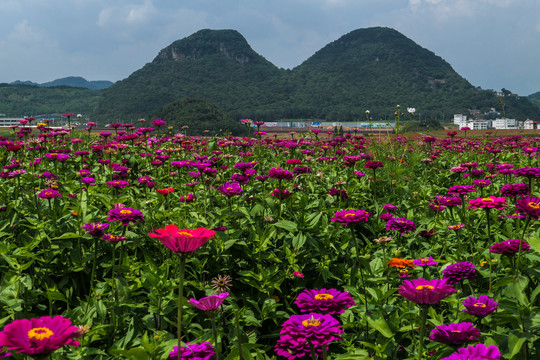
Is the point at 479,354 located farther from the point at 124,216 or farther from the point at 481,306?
the point at 124,216

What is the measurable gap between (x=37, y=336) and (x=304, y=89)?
572 ft

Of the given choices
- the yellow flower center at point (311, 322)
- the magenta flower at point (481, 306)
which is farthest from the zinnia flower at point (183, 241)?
the magenta flower at point (481, 306)

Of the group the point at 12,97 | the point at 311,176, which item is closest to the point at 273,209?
the point at 311,176

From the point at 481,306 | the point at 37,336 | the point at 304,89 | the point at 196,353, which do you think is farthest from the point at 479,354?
the point at 304,89

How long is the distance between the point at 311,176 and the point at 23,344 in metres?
3.82

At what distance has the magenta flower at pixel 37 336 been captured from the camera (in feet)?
3.04

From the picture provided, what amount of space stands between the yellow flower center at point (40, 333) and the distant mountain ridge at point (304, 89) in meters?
122

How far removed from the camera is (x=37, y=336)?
0.97m

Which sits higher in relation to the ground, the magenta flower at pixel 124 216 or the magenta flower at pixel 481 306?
the magenta flower at pixel 124 216

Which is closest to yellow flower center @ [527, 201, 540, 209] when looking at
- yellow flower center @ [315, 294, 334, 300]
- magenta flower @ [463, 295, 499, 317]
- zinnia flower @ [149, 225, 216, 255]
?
magenta flower @ [463, 295, 499, 317]

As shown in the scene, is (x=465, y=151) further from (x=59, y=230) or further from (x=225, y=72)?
(x=225, y=72)

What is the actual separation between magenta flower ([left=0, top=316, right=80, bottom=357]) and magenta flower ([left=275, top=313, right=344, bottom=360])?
66 centimetres

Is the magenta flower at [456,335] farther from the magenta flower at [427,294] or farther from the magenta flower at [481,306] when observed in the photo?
the magenta flower at [481,306]

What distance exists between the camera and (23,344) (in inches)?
36.6
